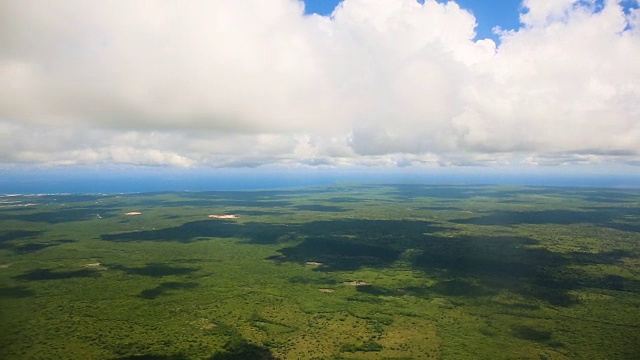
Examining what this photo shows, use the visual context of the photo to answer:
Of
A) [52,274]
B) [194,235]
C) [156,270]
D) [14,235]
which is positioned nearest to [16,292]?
[52,274]

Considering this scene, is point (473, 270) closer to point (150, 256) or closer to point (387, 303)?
point (387, 303)

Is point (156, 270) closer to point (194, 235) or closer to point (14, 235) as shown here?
point (194, 235)

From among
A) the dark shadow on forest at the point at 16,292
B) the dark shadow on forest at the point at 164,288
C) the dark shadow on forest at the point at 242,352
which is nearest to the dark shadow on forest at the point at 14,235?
the dark shadow on forest at the point at 16,292

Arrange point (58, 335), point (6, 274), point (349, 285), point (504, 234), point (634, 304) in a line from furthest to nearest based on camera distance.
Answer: point (504, 234) → point (6, 274) → point (349, 285) → point (634, 304) → point (58, 335)

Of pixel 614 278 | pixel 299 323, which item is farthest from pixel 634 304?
pixel 299 323

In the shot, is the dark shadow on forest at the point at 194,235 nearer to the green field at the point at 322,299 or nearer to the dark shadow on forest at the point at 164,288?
the green field at the point at 322,299

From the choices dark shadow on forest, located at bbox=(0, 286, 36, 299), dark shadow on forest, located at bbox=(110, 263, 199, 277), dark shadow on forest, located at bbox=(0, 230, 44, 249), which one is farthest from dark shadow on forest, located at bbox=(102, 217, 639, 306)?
dark shadow on forest, located at bbox=(0, 230, 44, 249)

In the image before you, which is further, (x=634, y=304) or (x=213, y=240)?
(x=213, y=240)


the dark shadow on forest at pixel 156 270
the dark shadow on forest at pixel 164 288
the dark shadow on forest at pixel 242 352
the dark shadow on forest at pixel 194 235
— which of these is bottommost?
the dark shadow on forest at pixel 242 352
